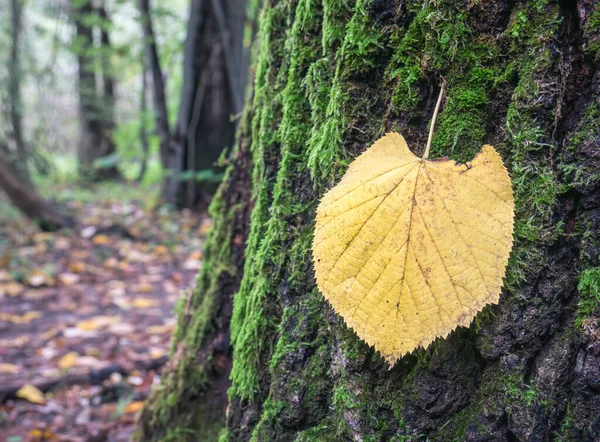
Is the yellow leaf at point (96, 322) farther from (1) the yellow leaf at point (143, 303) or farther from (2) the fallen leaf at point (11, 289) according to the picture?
(2) the fallen leaf at point (11, 289)

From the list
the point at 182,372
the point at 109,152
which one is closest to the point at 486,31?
the point at 182,372

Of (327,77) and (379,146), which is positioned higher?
(327,77)

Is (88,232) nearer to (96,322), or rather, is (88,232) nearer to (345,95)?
(96,322)

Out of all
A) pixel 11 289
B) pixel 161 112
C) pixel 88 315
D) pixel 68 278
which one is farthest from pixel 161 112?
pixel 88 315

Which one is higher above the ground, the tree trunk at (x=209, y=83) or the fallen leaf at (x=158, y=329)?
the tree trunk at (x=209, y=83)

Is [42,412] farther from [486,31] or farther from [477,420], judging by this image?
[486,31]

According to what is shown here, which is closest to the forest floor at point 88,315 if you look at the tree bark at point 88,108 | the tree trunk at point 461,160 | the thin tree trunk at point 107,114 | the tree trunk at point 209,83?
the tree trunk at point 209,83
